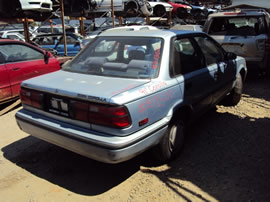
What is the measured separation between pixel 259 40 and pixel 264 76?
1612 mm

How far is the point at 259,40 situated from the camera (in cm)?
635

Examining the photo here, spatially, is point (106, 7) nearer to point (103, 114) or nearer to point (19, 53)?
point (19, 53)

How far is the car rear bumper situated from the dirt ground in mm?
482

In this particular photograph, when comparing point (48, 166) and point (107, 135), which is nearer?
point (107, 135)

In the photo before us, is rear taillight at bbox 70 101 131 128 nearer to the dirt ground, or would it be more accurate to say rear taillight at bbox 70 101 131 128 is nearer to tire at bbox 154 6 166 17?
the dirt ground

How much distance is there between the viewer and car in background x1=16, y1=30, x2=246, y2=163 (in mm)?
2389

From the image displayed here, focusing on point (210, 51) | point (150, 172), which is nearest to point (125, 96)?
point (150, 172)

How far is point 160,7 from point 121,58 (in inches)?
496

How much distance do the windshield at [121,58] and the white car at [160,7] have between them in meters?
11.9

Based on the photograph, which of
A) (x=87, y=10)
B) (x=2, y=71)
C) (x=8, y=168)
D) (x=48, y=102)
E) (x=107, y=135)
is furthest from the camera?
(x=87, y=10)

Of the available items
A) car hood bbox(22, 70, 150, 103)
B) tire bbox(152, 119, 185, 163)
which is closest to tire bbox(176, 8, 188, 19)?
tire bbox(152, 119, 185, 163)

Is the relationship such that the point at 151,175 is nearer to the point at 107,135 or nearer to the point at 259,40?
the point at 107,135

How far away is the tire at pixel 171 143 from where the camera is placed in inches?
114

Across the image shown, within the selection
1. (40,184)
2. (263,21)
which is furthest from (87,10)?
(40,184)
